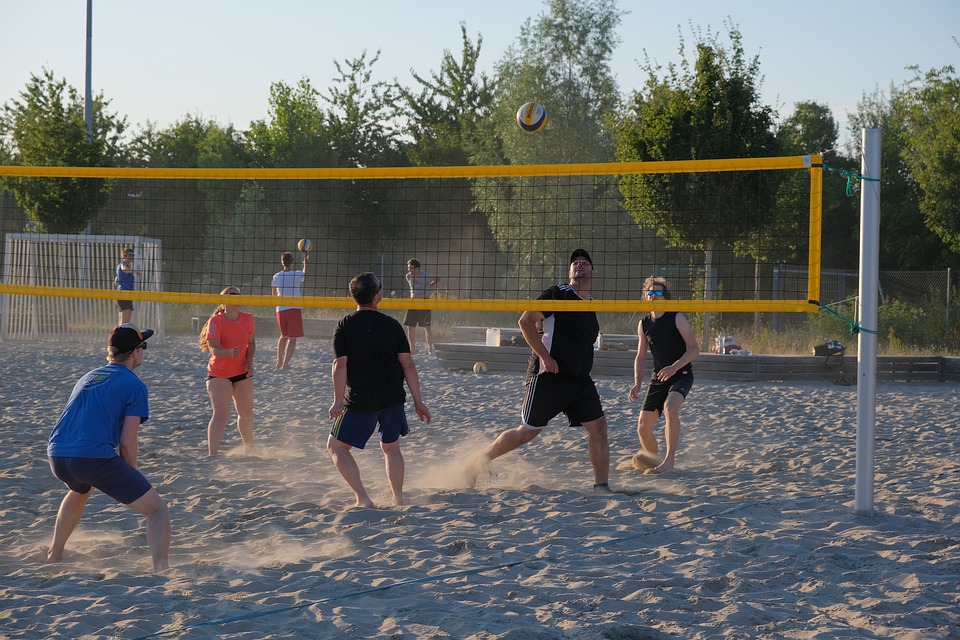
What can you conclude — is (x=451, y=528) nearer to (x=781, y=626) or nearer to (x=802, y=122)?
(x=781, y=626)

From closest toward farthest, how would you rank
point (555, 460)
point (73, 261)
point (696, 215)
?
point (555, 460), point (696, 215), point (73, 261)

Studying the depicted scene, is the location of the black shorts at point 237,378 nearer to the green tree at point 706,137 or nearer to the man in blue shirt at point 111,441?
the man in blue shirt at point 111,441

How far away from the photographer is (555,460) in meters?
7.74

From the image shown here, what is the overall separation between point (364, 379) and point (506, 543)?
4.48 ft

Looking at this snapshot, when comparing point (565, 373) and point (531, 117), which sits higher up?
point (531, 117)

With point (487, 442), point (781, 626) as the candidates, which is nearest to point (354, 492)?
point (487, 442)

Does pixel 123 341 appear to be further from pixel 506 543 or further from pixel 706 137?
pixel 706 137

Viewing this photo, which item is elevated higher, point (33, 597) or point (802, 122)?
point (802, 122)

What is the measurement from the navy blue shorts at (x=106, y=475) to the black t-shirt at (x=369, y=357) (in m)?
1.54

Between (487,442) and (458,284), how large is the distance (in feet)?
67.7

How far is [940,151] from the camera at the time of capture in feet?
64.4

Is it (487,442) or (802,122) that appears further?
(802,122)

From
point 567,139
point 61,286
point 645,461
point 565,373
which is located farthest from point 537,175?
point 567,139

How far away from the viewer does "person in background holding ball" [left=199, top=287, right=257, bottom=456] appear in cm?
738
